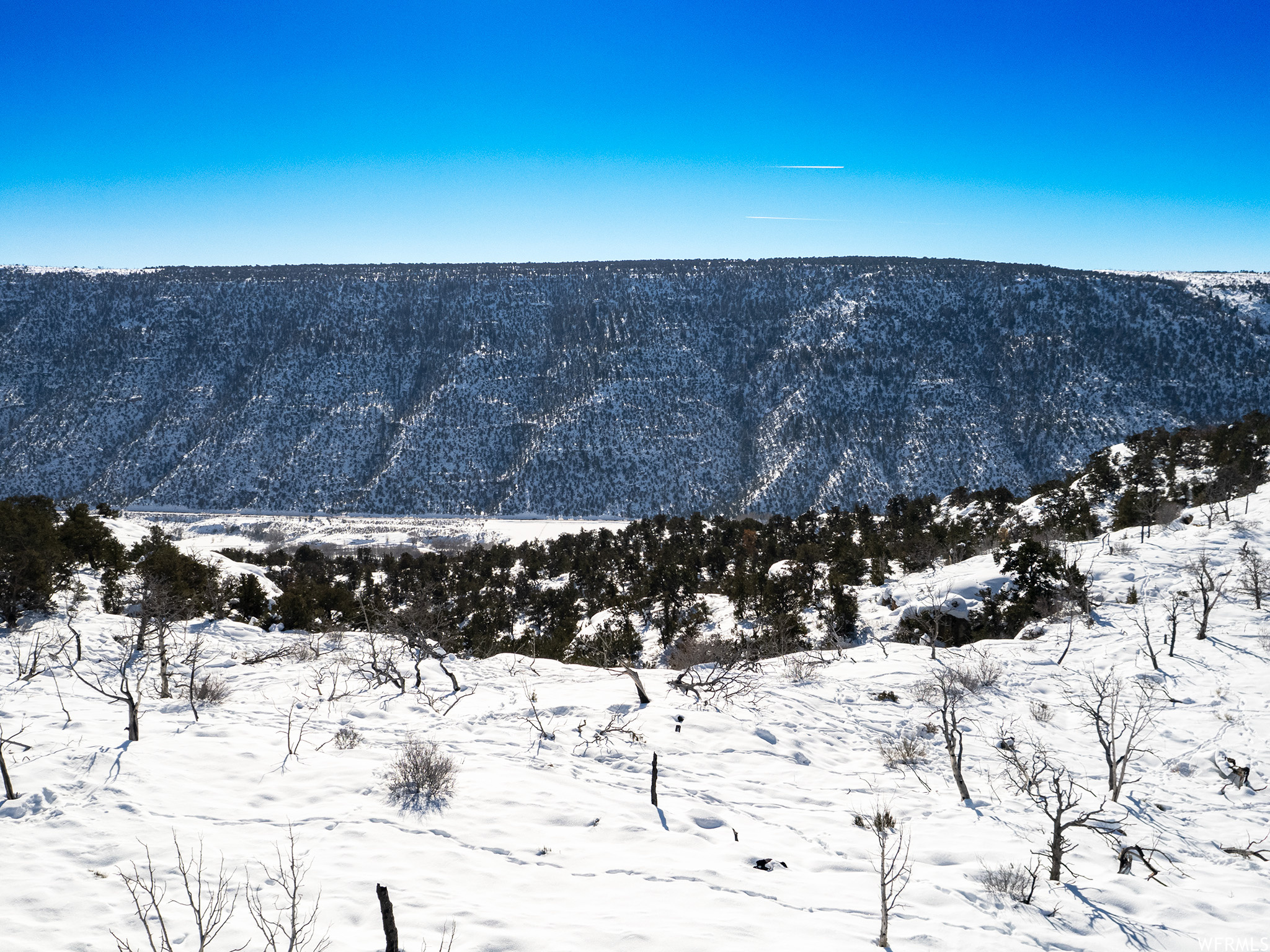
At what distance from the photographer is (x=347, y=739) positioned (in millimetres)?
10812

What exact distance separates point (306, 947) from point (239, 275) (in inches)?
5960

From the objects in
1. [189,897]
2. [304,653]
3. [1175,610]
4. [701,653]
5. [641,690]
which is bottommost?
[701,653]

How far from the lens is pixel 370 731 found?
1169 cm

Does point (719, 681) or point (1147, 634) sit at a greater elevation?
point (1147, 634)

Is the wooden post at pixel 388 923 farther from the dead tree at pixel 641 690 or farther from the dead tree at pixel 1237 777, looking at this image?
the dead tree at pixel 1237 777

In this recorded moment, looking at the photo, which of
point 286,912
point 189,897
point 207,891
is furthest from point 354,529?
point 189,897

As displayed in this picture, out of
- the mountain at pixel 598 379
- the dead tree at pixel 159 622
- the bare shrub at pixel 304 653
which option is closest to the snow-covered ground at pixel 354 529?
the mountain at pixel 598 379

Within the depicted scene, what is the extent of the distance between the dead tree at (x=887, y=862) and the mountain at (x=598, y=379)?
7579 cm

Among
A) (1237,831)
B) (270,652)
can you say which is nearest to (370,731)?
(270,652)

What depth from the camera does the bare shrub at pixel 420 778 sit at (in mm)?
8602

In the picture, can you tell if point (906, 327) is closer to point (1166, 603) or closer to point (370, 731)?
point (1166, 603)

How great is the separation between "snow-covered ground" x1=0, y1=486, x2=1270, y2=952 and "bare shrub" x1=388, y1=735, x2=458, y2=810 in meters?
0.24

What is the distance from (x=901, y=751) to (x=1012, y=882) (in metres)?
5.02

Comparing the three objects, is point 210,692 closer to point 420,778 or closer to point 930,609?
point 420,778
